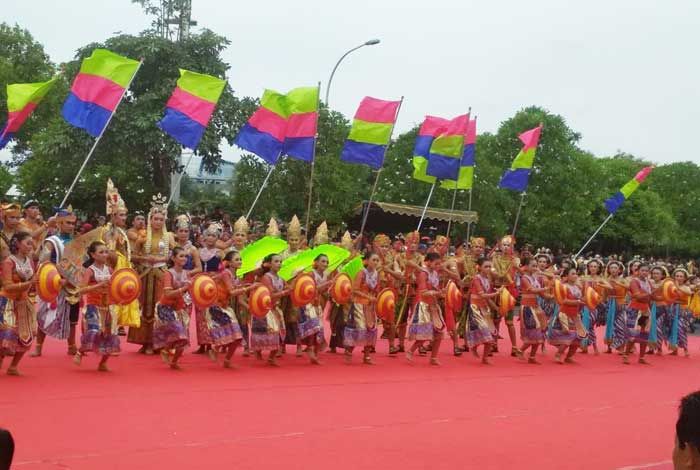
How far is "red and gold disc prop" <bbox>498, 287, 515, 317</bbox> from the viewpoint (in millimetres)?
13648

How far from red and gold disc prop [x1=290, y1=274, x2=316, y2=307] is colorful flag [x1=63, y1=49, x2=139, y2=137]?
4.21 m

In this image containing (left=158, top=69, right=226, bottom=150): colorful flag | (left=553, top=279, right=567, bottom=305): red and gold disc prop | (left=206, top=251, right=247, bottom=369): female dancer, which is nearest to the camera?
(left=206, top=251, right=247, bottom=369): female dancer

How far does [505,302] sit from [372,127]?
14.4 feet

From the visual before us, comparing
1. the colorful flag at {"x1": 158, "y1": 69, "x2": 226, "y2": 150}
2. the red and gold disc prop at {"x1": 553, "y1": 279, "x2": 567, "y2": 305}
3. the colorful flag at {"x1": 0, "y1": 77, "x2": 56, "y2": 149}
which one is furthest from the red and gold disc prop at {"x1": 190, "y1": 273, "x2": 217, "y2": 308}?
the red and gold disc prop at {"x1": 553, "y1": 279, "x2": 567, "y2": 305}

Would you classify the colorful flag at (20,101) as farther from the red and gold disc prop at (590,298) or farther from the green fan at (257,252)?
the red and gold disc prop at (590,298)

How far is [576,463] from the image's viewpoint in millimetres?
6629

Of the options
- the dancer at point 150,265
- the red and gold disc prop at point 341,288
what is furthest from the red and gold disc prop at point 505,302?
the dancer at point 150,265

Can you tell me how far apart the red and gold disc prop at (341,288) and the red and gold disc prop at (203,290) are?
82.6 inches

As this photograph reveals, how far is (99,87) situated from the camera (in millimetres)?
13344

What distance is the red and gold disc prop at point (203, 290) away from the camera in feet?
34.3

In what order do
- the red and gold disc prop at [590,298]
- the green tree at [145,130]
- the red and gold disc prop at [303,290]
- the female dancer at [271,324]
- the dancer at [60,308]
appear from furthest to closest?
the green tree at [145,130] → the red and gold disc prop at [590,298] → the red and gold disc prop at [303,290] → the female dancer at [271,324] → the dancer at [60,308]

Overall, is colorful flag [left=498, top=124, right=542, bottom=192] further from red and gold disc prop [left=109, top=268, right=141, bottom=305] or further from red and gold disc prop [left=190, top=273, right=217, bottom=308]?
red and gold disc prop [left=109, top=268, right=141, bottom=305]

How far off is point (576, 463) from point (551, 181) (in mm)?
39712

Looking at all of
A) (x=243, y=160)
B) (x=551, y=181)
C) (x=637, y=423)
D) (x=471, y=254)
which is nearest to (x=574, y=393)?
(x=637, y=423)
